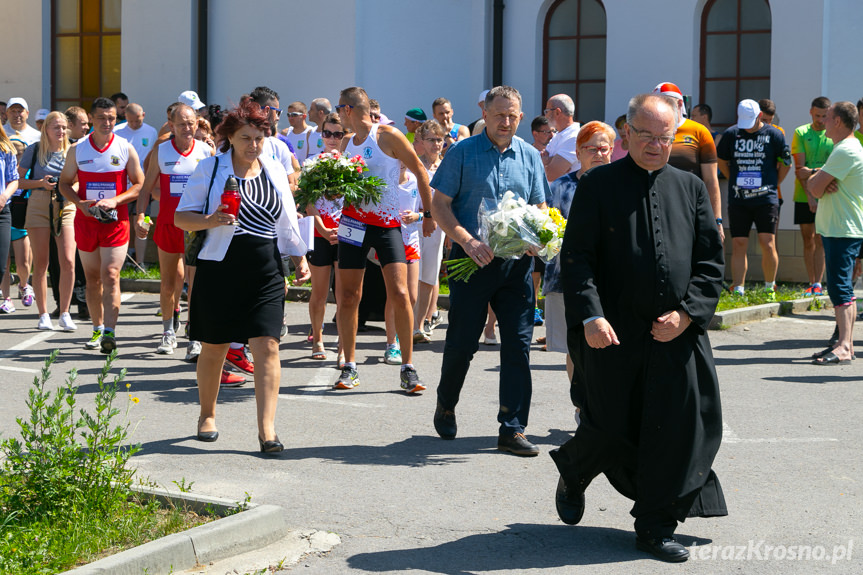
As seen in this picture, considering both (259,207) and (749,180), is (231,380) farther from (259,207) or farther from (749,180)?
(749,180)

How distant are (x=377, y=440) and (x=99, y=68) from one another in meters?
14.9

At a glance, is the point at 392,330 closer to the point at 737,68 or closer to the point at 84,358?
the point at 84,358

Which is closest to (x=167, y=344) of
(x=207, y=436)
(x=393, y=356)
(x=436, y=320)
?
(x=393, y=356)

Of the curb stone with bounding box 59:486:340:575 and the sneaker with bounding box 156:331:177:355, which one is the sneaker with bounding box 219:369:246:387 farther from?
the curb stone with bounding box 59:486:340:575

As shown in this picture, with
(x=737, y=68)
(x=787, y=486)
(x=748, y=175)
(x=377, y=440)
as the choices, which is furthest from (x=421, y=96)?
(x=787, y=486)

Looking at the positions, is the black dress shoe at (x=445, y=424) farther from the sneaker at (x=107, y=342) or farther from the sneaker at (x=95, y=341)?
the sneaker at (x=95, y=341)

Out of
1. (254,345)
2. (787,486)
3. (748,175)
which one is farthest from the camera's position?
(748,175)

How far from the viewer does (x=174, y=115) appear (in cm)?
1052

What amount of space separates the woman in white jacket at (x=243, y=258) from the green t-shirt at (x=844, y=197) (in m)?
5.21

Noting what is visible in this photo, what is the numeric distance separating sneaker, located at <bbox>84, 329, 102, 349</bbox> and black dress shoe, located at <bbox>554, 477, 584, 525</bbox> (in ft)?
20.6

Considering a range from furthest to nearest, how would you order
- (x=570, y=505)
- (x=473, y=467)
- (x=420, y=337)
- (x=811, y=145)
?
(x=811, y=145)
(x=420, y=337)
(x=473, y=467)
(x=570, y=505)

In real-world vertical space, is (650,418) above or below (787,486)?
above

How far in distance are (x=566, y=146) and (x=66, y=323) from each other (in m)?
5.47

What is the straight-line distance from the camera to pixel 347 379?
920 cm
